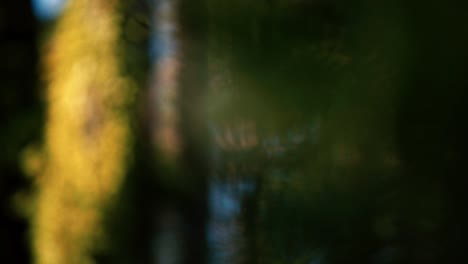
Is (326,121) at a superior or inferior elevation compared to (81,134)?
superior

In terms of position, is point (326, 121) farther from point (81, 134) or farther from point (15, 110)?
point (15, 110)

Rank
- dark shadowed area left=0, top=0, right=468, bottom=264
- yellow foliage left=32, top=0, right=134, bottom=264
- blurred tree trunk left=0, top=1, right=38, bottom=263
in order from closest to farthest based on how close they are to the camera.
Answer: dark shadowed area left=0, top=0, right=468, bottom=264 < yellow foliage left=32, top=0, right=134, bottom=264 < blurred tree trunk left=0, top=1, right=38, bottom=263

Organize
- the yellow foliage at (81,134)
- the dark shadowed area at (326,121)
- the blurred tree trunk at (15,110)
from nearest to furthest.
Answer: the dark shadowed area at (326,121)
the yellow foliage at (81,134)
the blurred tree trunk at (15,110)

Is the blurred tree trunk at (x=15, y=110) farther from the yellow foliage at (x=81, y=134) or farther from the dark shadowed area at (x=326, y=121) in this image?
the dark shadowed area at (x=326, y=121)

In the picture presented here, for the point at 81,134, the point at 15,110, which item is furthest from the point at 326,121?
the point at 15,110

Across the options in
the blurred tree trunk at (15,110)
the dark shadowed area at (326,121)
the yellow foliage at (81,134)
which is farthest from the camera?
the blurred tree trunk at (15,110)

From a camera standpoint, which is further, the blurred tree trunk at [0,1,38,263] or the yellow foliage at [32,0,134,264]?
the blurred tree trunk at [0,1,38,263]

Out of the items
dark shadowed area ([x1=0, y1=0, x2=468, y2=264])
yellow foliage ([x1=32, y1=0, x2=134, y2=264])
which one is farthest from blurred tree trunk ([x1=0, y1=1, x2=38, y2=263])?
dark shadowed area ([x1=0, y1=0, x2=468, y2=264])

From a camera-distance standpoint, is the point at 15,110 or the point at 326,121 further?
the point at 15,110

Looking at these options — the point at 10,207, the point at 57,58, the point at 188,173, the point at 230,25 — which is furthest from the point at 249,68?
the point at 10,207

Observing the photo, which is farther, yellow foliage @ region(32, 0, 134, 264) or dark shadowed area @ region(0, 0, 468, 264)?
yellow foliage @ region(32, 0, 134, 264)

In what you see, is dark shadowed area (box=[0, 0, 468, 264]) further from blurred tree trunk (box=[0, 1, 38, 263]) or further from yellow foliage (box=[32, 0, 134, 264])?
blurred tree trunk (box=[0, 1, 38, 263])

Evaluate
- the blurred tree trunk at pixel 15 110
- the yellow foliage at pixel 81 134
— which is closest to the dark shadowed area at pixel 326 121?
the yellow foliage at pixel 81 134

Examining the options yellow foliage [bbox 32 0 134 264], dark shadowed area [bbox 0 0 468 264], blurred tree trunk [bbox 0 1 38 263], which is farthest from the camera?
blurred tree trunk [bbox 0 1 38 263]
